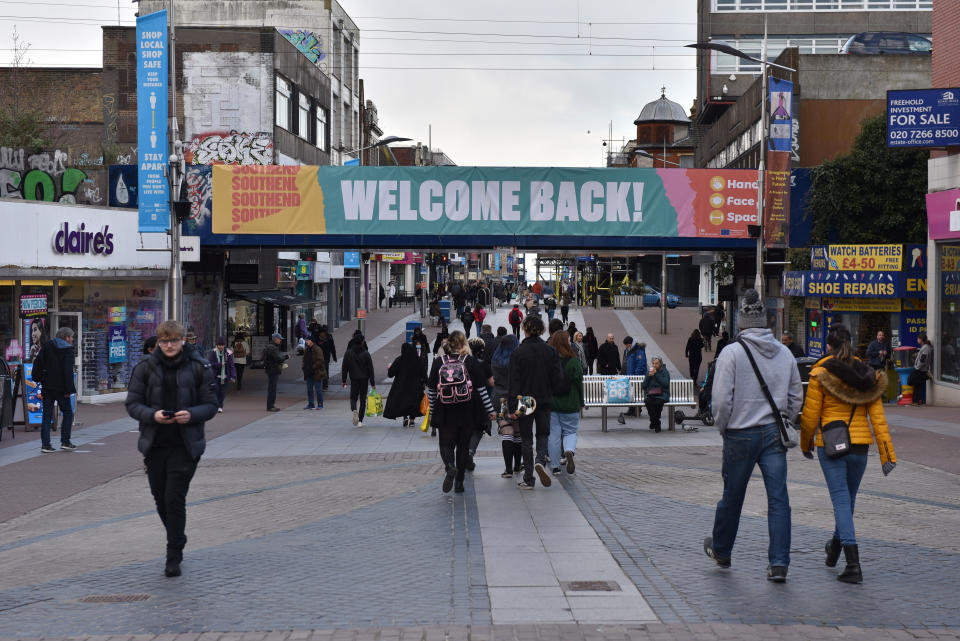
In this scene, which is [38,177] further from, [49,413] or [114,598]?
[114,598]

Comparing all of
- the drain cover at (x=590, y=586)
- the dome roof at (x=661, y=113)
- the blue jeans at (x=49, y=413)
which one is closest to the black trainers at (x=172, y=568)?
the drain cover at (x=590, y=586)

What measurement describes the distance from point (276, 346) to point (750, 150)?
1034 inches

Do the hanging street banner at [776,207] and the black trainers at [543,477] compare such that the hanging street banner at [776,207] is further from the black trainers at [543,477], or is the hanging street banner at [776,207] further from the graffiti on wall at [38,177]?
the graffiti on wall at [38,177]

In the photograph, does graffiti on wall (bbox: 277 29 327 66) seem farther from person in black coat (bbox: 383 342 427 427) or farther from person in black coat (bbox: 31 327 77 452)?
person in black coat (bbox: 383 342 427 427)

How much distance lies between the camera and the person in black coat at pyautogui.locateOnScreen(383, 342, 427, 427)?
14.0 m

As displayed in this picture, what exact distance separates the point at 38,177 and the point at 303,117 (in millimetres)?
21274

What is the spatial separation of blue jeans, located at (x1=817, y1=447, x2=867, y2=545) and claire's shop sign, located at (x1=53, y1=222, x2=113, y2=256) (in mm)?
18179

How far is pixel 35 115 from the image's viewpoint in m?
40.3

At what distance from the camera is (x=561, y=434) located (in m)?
11.8

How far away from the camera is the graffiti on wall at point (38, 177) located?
23609mm

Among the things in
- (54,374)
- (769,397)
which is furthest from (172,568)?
(54,374)

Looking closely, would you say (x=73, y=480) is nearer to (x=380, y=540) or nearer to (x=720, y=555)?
(x=380, y=540)

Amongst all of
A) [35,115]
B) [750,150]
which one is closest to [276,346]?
[35,115]

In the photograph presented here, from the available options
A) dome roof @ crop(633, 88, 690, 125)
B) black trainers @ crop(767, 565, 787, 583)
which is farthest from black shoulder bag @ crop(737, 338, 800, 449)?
dome roof @ crop(633, 88, 690, 125)
